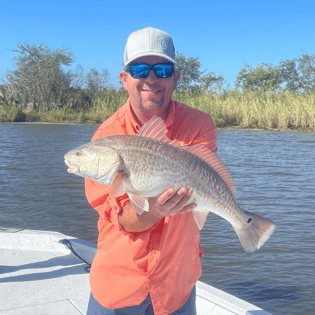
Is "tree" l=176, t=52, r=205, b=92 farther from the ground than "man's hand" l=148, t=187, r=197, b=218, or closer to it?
farther from the ground

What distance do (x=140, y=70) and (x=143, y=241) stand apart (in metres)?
0.85

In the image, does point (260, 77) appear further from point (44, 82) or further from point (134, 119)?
point (134, 119)

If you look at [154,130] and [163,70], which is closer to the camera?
[154,130]

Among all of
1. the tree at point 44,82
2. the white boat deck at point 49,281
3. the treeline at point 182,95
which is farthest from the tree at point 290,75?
the white boat deck at point 49,281

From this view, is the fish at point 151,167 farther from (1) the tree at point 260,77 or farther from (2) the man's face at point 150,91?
(1) the tree at point 260,77

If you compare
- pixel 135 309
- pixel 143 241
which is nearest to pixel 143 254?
pixel 143 241

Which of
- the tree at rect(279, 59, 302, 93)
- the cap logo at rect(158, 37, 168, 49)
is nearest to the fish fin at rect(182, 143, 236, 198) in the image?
the cap logo at rect(158, 37, 168, 49)

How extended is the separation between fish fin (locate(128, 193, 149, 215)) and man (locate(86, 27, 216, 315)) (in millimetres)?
131

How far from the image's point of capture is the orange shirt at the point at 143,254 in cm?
201

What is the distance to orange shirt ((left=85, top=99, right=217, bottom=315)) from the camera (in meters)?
2.01

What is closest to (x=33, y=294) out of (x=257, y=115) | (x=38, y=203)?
(x=38, y=203)

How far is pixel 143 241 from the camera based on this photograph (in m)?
1.99

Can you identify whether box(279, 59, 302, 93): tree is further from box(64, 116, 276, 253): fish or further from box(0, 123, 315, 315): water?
box(64, 116, 276, 253): fish

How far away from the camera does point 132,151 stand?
183cm
